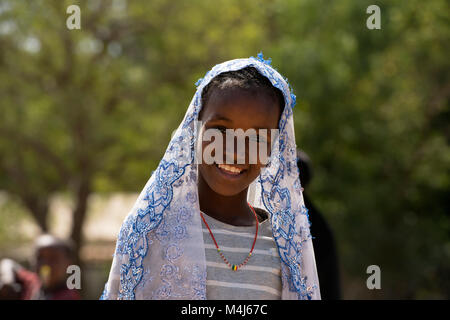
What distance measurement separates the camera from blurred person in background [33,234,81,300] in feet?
13.0

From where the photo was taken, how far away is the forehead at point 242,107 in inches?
61.2

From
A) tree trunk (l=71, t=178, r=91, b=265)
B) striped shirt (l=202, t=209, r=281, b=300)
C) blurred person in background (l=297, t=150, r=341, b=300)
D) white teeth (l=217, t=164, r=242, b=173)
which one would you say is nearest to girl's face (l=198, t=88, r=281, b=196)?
white teeth (l=217, t=164, r=242, b=173)

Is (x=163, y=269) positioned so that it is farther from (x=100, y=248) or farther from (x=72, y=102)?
(x=100, y=248)

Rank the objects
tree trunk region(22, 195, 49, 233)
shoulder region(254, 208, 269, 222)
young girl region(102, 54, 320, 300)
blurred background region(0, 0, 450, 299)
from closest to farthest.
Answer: young girl region(102, 54, 320, 300) → shoulder region(254, 208, 269, 222) → blurred background region(0, 0, 450, 299) → tree trunk region(22, 195, 49, 233)

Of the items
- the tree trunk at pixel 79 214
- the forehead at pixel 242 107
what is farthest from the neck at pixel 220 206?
the tree trunk at pixel 79 214

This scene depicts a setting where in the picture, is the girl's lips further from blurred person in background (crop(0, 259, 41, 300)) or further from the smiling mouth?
blurred person in background (crop(0, 259, 41, 300))

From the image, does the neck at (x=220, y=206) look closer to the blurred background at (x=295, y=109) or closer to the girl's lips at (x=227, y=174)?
the girl's lips at (x=227, y=174)

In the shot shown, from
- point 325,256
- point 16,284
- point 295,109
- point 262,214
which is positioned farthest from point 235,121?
point 295,109

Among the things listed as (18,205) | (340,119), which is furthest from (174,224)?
(18,205)

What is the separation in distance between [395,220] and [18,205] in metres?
7.02

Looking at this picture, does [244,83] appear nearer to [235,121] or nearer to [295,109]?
[235,121]

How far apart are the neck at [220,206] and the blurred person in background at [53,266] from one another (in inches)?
98.5

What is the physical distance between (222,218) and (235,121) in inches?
12.6

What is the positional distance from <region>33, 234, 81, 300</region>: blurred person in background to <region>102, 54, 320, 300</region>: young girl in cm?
254
